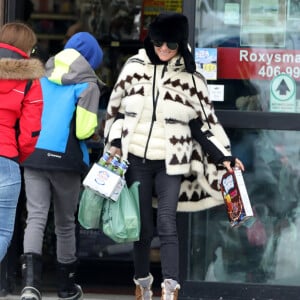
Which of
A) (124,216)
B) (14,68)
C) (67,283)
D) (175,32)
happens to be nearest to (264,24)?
(175,32)

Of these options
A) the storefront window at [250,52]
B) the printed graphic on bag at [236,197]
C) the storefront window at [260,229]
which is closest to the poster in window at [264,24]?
the storefront window at [250,52]

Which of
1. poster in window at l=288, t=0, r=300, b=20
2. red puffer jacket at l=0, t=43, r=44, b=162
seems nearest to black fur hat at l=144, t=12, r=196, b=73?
red puffer jacket at l=0, t=43, r=44, b=162

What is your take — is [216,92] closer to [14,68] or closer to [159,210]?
[159,210]

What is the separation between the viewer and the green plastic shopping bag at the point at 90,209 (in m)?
5.38

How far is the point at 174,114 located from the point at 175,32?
0.47 m

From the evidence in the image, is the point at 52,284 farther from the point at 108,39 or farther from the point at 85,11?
the point at 85,11

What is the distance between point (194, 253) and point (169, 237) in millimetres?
688

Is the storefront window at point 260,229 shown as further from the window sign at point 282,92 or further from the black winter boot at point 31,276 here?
the black winter boot at point 31,276

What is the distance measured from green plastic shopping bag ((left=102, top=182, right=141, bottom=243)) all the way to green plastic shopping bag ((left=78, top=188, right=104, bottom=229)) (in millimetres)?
38

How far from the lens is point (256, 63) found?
5.87 meters

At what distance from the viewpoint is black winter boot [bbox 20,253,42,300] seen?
17.4 feet

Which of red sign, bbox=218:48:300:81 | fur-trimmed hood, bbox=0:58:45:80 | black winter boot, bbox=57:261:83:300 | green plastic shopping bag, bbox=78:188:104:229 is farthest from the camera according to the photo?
red sign, bbox=218:48:300:81

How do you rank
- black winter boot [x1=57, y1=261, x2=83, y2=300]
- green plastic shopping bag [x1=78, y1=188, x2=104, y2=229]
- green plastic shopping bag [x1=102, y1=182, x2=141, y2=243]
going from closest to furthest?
1. green plastic shopping bag [x1=102, y1=182, x2=141, y2=243]
2. green plastic shopping bag [x1=78, y1=188, x2=104, y2=229]
3. black winter boot [x1=57, y1=261, x2=83, y2=300]

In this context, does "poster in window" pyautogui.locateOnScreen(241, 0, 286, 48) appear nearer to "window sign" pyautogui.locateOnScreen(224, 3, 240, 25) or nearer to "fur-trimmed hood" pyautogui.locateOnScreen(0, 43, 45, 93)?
"window sign" pyautogui.locateOnScreen(224, 3, 240, 25)
